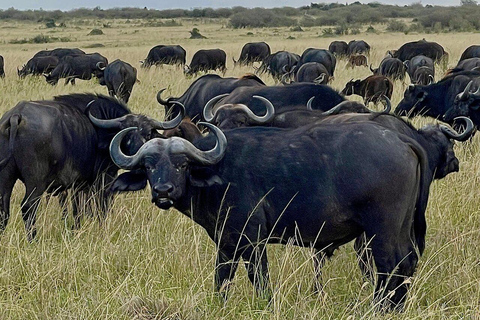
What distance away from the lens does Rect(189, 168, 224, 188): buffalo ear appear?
12.9 ft

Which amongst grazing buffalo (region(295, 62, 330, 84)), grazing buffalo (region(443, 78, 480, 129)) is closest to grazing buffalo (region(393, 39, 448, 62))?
grazing buffalo (region(295, 62, 330, 84))

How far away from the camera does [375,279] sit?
13.3 ft

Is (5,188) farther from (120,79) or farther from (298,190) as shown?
(120,79)

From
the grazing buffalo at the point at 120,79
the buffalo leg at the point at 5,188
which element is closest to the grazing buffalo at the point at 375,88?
the grazing buffalo at the point at 120,79

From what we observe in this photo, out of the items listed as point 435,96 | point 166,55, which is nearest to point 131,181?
point 435,96

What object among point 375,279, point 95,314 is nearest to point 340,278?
point 375,279

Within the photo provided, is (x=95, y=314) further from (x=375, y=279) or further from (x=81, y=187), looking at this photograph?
(x=81, y=187)

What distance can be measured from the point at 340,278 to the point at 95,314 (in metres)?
1.54

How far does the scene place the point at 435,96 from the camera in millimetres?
9195

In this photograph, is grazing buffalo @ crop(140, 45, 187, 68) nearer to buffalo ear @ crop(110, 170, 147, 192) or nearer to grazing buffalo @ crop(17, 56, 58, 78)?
grazing buffalo @ crop(17, 56, 58, 78)

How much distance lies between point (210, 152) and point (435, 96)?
19.6ft

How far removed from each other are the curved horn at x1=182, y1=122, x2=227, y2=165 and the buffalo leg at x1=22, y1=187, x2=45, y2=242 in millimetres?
1927

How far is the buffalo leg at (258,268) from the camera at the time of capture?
4.05 meters

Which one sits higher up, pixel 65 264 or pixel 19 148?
pixel 19 148
